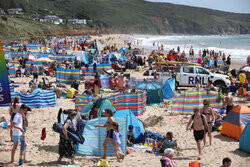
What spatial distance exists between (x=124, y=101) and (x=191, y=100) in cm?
258

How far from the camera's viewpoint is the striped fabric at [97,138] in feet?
25.7

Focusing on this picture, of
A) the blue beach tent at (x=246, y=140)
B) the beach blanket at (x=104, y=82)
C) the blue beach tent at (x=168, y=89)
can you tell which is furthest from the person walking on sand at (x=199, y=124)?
the beach blanket at (x=104, y=82)

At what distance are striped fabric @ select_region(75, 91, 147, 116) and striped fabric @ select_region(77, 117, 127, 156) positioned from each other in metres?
3.42

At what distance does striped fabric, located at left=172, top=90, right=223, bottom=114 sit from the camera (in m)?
12.3

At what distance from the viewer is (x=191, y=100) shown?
12352mm

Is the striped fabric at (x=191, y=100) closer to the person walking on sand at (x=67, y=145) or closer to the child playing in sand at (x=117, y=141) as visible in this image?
the child playing in sand at (x=117, y=141)

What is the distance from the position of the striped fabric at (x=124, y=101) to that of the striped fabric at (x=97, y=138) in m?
3.42

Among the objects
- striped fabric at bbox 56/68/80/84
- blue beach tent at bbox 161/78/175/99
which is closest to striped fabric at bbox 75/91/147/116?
blue beach tent at bbox 161/78/175/99

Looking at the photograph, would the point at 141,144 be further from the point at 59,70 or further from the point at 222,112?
the point at 59,70

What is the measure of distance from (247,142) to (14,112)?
595cm

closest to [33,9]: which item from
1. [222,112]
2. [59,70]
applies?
[59,70]

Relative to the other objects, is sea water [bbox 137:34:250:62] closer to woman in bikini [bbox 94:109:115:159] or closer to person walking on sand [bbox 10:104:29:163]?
woman in bikini [bbox 94:109:115:159]

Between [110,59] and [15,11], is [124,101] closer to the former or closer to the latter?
[110,59]

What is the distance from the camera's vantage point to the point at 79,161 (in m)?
7.59
